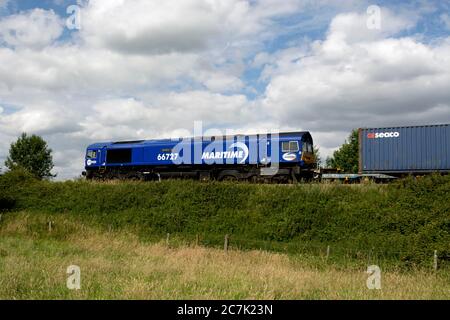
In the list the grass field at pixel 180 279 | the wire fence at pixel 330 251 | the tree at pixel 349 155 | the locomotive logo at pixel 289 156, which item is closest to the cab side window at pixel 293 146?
the locomotive logo at pixel 289 156

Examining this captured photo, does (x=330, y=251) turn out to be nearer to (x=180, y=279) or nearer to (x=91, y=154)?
(x=180, y=279)

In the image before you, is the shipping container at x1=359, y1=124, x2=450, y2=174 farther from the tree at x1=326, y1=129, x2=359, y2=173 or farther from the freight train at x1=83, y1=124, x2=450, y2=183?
Result: the tree at x1=326, y1=129, x2=359, y2=173

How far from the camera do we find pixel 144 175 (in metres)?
31.1

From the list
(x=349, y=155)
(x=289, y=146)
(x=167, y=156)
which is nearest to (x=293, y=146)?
(x=289, y=146)

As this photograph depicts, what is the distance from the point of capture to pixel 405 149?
2531cm

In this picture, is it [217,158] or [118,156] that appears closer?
[217,158]

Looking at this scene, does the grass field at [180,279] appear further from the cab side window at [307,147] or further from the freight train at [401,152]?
the cab side window at [307,147]

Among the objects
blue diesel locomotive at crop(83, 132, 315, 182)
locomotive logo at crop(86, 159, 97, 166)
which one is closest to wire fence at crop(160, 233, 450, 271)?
blue diesel locomotive at crop(83, 132, 315, 182)

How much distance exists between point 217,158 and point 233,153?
121cm

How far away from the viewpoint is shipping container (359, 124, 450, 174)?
24.5m

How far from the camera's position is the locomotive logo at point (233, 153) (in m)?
27.4
